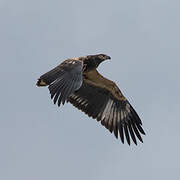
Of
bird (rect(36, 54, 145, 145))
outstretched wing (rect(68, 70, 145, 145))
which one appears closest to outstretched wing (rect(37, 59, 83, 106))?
bird (rect(36, 54, 145, 145))

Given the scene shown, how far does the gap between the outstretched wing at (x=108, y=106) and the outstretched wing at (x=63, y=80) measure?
263cm

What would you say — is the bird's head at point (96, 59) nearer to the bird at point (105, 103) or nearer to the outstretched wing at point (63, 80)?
the bird at point (105, 103)

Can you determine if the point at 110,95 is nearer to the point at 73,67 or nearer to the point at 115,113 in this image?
the point at 115,113

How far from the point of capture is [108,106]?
967 inches

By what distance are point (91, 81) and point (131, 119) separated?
1731mm

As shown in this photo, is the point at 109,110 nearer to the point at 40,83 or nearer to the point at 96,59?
the point at 96,59

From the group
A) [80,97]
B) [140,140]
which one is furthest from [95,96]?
[140,140]

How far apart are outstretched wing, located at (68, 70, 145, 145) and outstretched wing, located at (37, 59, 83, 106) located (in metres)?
2.63

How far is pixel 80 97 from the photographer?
25.0 m

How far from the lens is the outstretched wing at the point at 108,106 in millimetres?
24078

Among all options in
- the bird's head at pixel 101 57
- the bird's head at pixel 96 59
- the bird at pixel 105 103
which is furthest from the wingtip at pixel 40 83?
the bird's head at pixel 101 57

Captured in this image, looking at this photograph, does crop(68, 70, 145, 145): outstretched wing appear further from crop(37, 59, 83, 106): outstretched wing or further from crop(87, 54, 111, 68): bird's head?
crop(37, 59, 83, 106): outstretched wing

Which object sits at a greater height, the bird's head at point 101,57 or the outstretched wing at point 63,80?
the bird's head at point 101,57

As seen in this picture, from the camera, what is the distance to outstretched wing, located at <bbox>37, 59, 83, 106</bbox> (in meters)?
20.0
